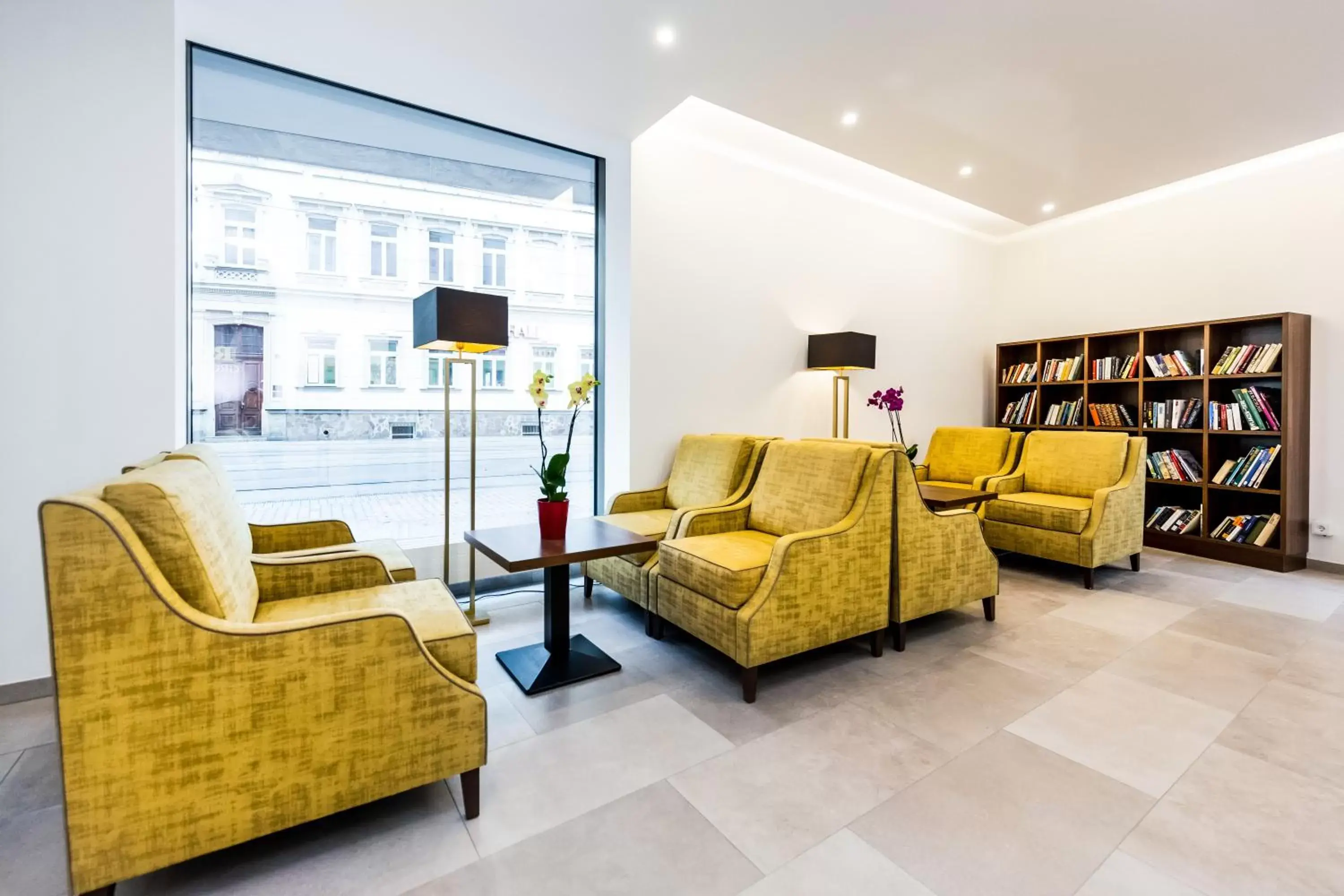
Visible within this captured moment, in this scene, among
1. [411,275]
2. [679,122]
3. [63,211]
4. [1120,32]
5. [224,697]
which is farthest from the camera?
[679,122]

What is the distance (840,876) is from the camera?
1.37 meters

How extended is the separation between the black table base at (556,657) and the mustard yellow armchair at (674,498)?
395 millimetres

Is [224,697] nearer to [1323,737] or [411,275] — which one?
[411,275]

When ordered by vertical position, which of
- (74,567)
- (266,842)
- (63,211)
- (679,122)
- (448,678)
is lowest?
(266,842)

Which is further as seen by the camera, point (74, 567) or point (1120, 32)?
point (1120, 32)

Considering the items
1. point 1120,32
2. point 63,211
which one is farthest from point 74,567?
point 1120,32

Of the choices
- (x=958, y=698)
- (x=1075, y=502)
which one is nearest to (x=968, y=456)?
(x=1075, y=502)

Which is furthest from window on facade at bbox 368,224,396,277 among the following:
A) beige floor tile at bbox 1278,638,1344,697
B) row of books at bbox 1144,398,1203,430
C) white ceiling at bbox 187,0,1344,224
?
row of books at bbox 1144,398,1203,430

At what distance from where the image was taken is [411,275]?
3336 millimetres

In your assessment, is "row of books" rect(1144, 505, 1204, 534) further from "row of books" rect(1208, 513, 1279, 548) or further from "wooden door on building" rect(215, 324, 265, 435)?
"wooden door on building" rect(215, 324, 265, 435)

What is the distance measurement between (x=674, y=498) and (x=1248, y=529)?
13.5 ft

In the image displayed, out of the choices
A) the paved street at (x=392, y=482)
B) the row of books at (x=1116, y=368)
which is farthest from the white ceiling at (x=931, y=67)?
the paved street at (x=392, y=482)

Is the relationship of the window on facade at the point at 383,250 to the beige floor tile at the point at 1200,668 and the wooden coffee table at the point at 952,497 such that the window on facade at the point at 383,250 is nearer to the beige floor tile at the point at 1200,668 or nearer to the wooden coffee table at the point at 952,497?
the wooden coffee table at the point at 952,497

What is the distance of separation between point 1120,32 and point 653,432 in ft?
10.1
